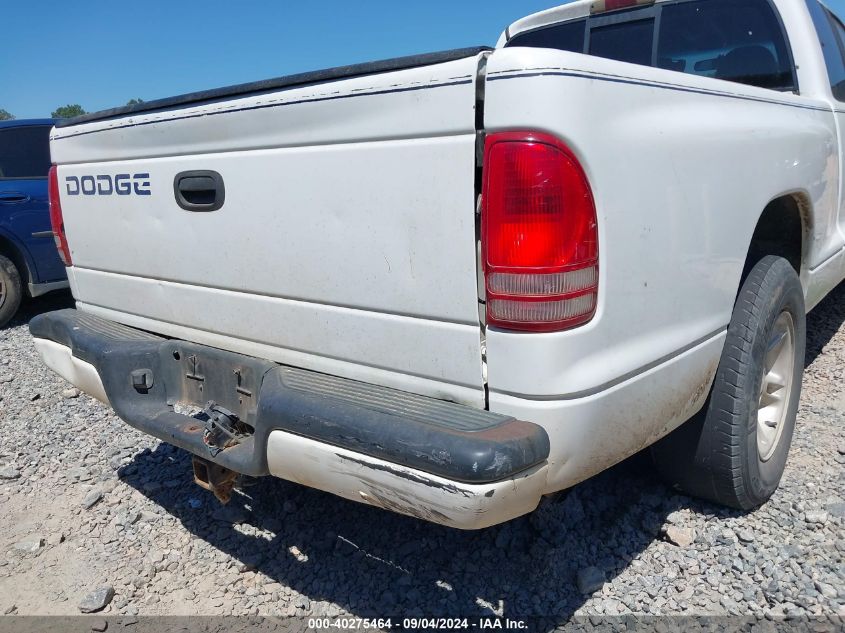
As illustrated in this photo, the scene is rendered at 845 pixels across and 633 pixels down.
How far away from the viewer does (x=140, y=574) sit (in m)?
2.65

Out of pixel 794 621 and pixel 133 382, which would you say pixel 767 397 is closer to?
pixel 794 621

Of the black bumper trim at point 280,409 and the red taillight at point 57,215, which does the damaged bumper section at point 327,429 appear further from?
the red taillight at point 57,215

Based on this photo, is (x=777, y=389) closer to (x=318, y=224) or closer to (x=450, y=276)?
(x=450, y=276)

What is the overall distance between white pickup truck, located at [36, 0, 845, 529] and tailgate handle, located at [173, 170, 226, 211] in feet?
0.04

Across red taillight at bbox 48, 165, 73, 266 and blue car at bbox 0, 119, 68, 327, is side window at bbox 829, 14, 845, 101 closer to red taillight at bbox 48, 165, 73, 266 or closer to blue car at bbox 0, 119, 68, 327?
red taillight at bbox 48, 165, 73, 266

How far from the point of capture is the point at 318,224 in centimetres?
201

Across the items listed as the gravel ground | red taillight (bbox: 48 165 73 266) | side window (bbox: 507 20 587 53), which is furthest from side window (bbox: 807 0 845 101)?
red taillight (bbox: 48 165 73 266)

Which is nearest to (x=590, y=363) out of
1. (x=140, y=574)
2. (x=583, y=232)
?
(x=583, y=232)

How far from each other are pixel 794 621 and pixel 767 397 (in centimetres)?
101

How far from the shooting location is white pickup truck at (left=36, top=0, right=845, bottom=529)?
165 centimetres

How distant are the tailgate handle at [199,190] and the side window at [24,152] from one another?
4754mm

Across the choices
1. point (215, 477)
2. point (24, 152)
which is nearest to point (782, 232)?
point (215, 477)

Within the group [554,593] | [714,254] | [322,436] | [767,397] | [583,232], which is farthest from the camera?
[767,397]

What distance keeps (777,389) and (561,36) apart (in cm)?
233
